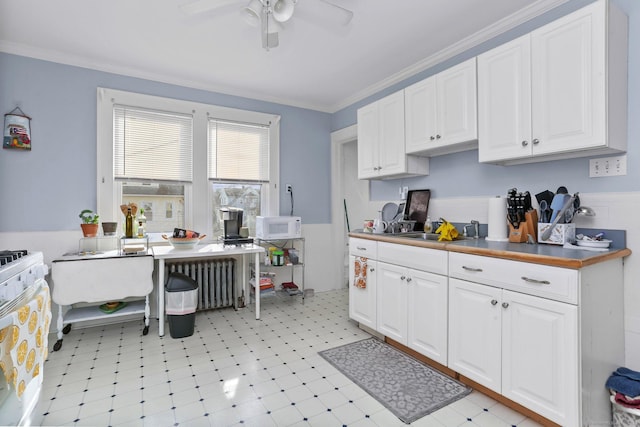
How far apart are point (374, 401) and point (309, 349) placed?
2.65ft

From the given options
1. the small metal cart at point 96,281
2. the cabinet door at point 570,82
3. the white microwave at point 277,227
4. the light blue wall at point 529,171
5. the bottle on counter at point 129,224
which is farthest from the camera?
the white microwave at point 277,227

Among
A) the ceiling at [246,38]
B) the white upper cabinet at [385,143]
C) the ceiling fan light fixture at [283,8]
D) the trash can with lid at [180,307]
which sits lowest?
the trash can with lid at [180,307]

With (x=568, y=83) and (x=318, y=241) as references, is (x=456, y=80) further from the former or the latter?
(x=318, y=241)

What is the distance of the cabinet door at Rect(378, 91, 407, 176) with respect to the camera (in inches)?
116

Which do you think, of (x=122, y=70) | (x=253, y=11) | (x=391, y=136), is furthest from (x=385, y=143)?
(x=122, y=70)

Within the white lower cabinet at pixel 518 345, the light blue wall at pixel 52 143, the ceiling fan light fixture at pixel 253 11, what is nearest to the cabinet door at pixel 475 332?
the white lower cabinet at pixel 518 345

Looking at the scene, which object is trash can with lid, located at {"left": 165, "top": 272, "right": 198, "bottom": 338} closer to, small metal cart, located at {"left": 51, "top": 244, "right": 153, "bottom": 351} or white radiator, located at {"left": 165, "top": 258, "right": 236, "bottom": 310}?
small metal cart, located at {"left": 51, "top": 244, "right": 153, "bottom": 351}

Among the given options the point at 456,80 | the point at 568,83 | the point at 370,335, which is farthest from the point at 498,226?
the point at 370,335

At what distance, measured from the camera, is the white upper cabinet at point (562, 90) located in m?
1.68

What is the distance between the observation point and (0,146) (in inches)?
108

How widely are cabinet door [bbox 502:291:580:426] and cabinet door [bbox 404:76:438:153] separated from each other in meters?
1.46

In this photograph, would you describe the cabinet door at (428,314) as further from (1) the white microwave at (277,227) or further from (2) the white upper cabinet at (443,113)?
(1) the white microwave at (277,227)

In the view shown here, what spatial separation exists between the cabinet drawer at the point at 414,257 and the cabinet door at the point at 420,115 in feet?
3.04

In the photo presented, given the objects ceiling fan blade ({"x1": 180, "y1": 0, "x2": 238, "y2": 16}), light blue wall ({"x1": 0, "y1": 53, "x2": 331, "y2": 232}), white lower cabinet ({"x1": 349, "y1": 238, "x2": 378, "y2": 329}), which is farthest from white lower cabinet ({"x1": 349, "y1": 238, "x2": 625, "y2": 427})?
light blue wall ({"x1": 0, "y1": 53, "x2": 331, "y2": 232})
